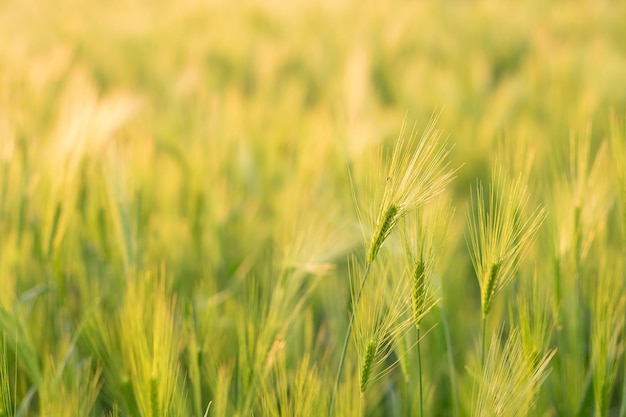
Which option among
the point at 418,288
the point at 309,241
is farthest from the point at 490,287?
the point at 309,241

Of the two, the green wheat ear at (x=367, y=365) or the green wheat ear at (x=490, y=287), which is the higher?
the green wheat ear at (x=490, y=287)

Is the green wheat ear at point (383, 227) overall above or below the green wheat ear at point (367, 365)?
above

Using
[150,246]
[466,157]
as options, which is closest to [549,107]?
[466,157]

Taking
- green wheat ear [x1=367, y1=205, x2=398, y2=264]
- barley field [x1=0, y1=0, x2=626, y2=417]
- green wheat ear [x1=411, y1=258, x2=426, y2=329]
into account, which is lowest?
barley field [x1=0, y1=0, x2=626, y2=417]

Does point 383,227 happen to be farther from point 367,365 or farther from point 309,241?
point 309,241

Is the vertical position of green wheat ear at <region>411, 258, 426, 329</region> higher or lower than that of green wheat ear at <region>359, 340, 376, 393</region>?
higher

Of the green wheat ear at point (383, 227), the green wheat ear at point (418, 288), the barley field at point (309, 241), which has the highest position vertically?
the green wheat ear at point (383, 227)

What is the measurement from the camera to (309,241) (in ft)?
2.03

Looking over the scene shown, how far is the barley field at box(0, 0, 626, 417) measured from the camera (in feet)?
1.50

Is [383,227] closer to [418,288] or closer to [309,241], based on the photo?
[418,288]

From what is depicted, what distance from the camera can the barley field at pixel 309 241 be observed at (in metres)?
0.46

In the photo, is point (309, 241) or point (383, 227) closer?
point (383, 227)

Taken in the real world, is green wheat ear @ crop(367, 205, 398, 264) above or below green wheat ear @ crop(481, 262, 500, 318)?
above

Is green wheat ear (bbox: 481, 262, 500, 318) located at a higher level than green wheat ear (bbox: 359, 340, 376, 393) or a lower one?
higher
